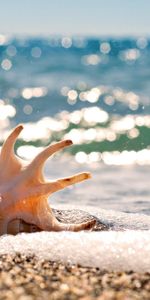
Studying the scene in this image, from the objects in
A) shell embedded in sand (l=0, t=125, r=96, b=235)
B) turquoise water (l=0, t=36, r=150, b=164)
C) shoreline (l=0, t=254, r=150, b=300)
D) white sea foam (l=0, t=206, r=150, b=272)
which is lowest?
shoreline (l=0, t=254, r=150, b=300)

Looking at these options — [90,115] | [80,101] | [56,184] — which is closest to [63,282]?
[56,184]

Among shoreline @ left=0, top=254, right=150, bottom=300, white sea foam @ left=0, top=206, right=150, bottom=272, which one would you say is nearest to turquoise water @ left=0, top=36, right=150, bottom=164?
white sea foam @ left=0, top=206, right=150, bottom=272

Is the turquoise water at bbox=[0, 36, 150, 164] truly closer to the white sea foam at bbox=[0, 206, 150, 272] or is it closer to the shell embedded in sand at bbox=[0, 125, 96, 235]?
the shell embedded in sand at bbox=[0, 125, 96, 235]

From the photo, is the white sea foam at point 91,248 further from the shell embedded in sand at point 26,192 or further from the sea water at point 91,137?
the shell embedded in sand at point 26,192

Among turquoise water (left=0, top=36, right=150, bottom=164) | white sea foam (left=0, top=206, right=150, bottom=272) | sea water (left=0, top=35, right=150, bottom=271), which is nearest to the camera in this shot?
white sea foam (left=0, top=206, right=150, bottom=272)

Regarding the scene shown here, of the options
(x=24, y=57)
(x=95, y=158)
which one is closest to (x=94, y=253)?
(x=95, y=158)

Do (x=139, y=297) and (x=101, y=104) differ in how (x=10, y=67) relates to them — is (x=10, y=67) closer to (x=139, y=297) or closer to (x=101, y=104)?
(x=101, y=104)
